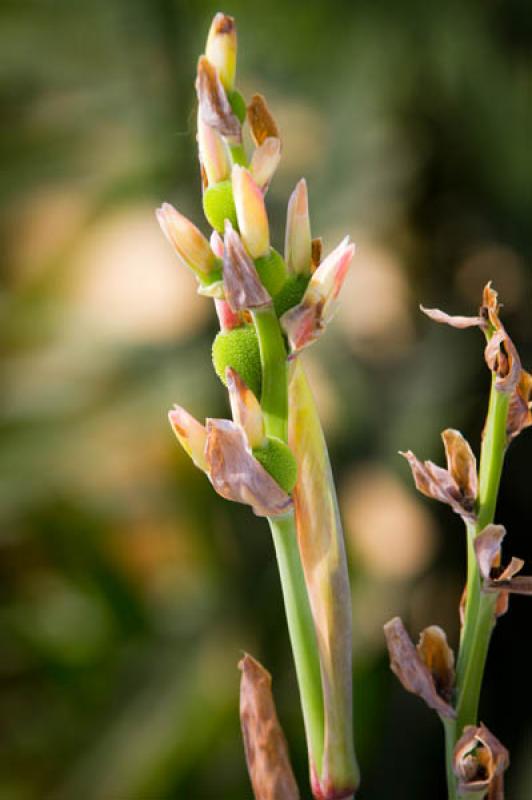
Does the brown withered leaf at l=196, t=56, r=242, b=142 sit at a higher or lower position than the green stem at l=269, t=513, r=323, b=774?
higher

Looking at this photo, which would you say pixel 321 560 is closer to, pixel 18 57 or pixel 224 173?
pixel 224 173

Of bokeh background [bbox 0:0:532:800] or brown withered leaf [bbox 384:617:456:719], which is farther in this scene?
bokeh background [bbox 0:0:532:800]

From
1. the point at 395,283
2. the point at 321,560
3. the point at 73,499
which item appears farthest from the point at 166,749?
the point at 321,560

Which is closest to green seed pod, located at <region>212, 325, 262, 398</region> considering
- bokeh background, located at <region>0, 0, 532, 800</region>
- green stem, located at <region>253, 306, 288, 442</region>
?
green stem, located at <region>253, 306, 288, 442</region>

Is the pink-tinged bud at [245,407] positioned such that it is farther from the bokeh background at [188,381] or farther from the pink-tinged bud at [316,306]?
the bokeh background at [188,381]

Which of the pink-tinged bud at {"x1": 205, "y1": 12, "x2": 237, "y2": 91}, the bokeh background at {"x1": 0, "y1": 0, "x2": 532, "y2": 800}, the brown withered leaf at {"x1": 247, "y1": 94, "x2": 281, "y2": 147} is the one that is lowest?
the bokeh background at {"x1": 0, "y1": 0, "x2": 532, "y2": 800}

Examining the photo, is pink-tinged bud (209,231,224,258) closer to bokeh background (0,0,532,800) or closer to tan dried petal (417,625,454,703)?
tan dried petal (417,625,454,703)
